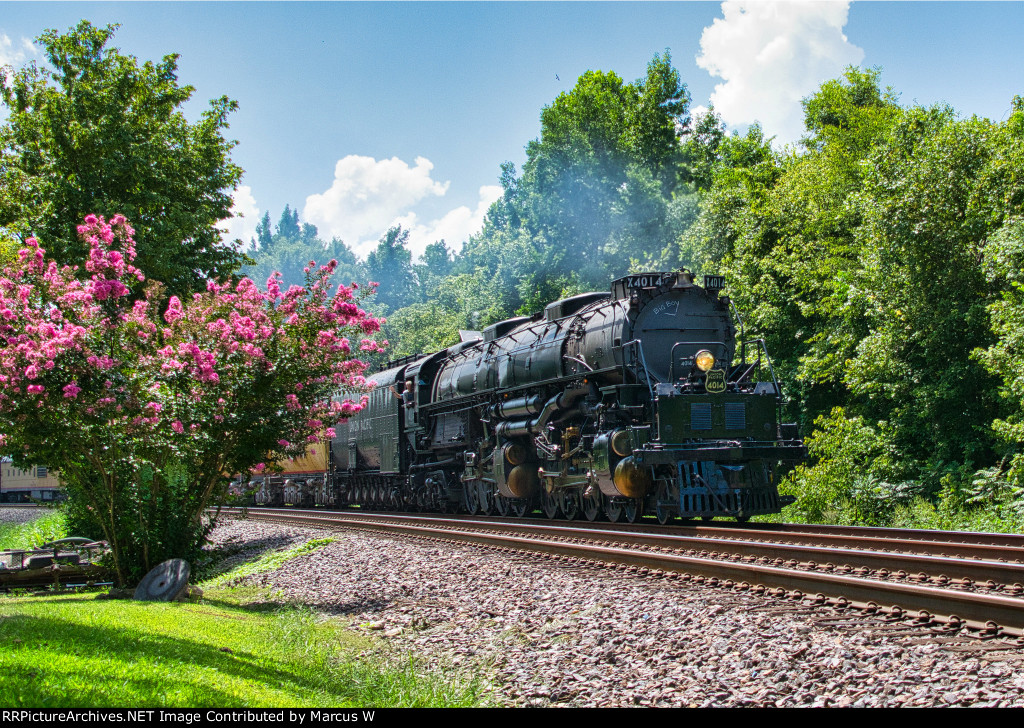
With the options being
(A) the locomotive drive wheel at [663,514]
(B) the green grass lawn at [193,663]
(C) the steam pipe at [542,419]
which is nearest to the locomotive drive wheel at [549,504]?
(C) the steam pipe at [542,419]

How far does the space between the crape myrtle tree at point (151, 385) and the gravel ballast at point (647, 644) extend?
2.26 meters

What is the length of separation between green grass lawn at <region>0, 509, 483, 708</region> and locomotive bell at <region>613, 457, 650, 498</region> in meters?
5.82

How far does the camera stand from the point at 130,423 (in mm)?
10789

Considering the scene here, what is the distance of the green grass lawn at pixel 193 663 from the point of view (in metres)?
5.01

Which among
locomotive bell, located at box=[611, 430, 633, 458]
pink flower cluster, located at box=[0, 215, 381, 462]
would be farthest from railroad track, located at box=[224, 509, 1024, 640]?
pink flower cluster, located at box=[0, 215, 381, 462]

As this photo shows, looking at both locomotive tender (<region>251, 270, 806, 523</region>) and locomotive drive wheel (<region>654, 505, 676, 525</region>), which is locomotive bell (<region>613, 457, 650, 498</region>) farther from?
locomotive drive wheel (<region>654, 505, 676, 525</region>)

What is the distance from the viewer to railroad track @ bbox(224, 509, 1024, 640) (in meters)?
6.70

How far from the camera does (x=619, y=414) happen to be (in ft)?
46.9

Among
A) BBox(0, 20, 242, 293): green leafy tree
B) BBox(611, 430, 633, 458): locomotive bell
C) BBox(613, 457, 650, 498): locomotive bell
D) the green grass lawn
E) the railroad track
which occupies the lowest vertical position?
the green grass lawn

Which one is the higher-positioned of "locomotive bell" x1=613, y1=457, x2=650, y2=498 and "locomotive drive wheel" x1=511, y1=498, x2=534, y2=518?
"locomotive bell" x1=613, y1=457, x2=650, y2=498

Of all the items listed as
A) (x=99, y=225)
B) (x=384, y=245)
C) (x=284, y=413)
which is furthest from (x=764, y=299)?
(x=384, y=245)

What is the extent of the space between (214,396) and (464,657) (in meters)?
5.95

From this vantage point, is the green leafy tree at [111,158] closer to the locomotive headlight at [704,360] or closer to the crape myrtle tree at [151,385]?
the crape myrtle tree at [151,385]

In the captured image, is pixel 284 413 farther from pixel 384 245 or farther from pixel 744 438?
pixel 384 245
